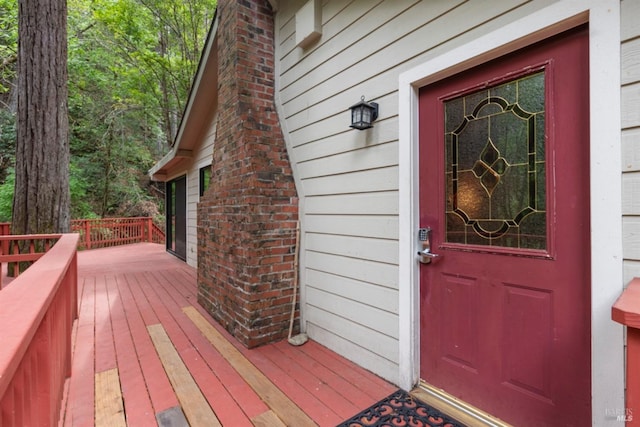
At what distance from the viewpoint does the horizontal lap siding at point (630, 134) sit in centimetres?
122

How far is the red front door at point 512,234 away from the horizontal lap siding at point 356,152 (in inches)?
9.3

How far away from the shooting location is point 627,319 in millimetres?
869

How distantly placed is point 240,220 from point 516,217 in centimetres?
218

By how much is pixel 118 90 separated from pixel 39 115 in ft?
31.9

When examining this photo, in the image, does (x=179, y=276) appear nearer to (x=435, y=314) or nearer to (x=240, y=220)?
(x=240, y=220)

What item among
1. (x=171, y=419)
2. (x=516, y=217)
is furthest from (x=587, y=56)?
(x=171, y=419)

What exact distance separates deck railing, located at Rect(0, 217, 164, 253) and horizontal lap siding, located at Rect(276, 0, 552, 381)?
9.44 metres

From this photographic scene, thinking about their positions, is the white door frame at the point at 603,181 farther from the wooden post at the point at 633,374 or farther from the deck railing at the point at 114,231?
the deck railing at the point at 114,231

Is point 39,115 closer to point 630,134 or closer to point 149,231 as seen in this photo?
point 630,134

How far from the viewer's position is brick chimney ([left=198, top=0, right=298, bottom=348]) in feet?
9.04

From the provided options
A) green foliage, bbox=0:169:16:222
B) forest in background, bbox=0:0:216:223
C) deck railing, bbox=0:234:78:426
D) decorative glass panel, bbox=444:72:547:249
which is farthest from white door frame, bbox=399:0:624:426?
green foliage, bbox=0:169:16:222

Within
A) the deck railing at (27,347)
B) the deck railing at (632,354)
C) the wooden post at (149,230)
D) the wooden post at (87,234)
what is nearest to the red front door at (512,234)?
the deck railing at (632,354)

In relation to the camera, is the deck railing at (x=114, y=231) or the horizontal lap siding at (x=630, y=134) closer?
the horizontal lap siding at (x=630, y=134)

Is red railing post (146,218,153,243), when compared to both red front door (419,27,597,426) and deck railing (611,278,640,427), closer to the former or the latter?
red front door (419,27,597,426)
